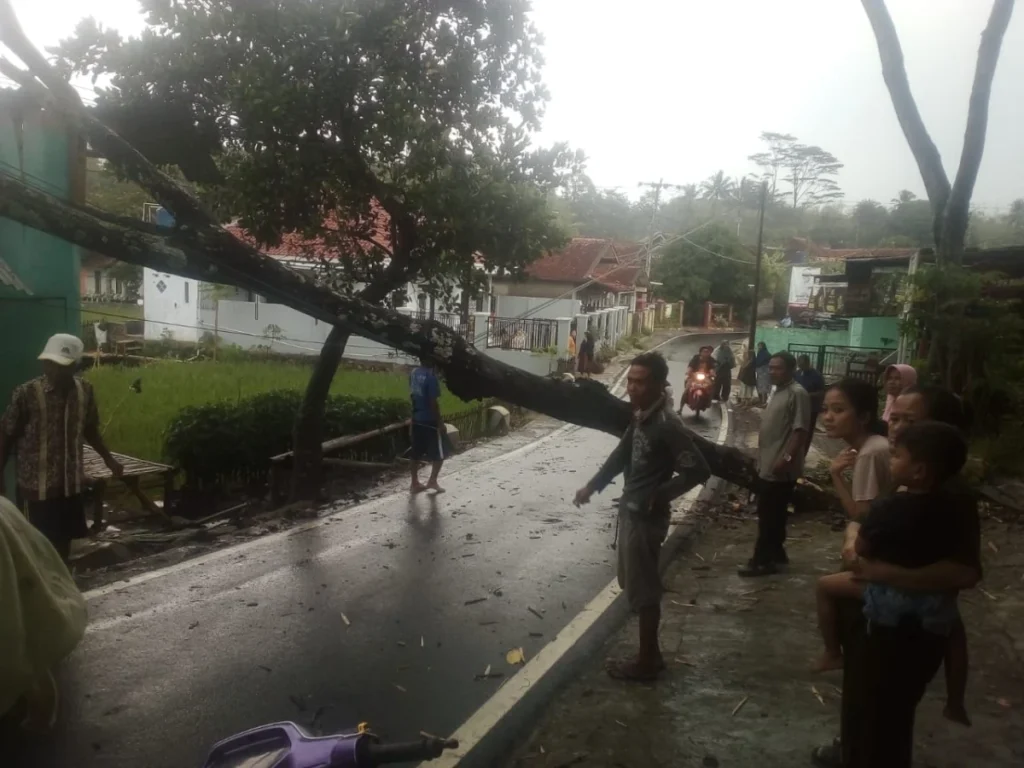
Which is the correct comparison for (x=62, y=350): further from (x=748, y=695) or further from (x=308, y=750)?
(x=748, y=695)

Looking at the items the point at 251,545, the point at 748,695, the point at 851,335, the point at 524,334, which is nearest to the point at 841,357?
the point at 851,335

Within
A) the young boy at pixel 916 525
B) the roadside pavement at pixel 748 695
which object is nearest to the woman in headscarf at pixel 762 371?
the roadside pavement at pixel 748 695

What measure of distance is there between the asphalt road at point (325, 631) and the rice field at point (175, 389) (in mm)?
4478

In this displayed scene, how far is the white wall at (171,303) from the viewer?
27984 millimetres

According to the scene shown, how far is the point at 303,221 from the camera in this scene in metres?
10.2

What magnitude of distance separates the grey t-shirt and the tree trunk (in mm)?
5262

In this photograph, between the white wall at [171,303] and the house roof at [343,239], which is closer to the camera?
the house roof at [343,239]

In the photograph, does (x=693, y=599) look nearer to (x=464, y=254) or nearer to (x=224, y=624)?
(x=224, y=624)

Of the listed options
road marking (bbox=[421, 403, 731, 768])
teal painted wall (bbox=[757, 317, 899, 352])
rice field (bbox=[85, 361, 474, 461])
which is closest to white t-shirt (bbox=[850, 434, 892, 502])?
road marking (bbox=[421, 403, 731, 768])

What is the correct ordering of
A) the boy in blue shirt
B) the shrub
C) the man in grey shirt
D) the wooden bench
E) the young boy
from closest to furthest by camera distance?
1. the young boy
2. the man in grey shirt
3. the wooden bench
4. the boy in blue shirt
5. the shrub

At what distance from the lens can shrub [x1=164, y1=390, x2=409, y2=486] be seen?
10.2m

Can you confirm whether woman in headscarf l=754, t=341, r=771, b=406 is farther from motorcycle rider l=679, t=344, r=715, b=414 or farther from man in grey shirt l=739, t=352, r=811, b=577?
man in grey shirt l=739, t=352, r=811, b=577

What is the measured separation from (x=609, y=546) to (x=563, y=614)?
203 cm

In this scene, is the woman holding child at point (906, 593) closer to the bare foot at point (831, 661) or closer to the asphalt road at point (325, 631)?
the bare foot at point (831, 661)
